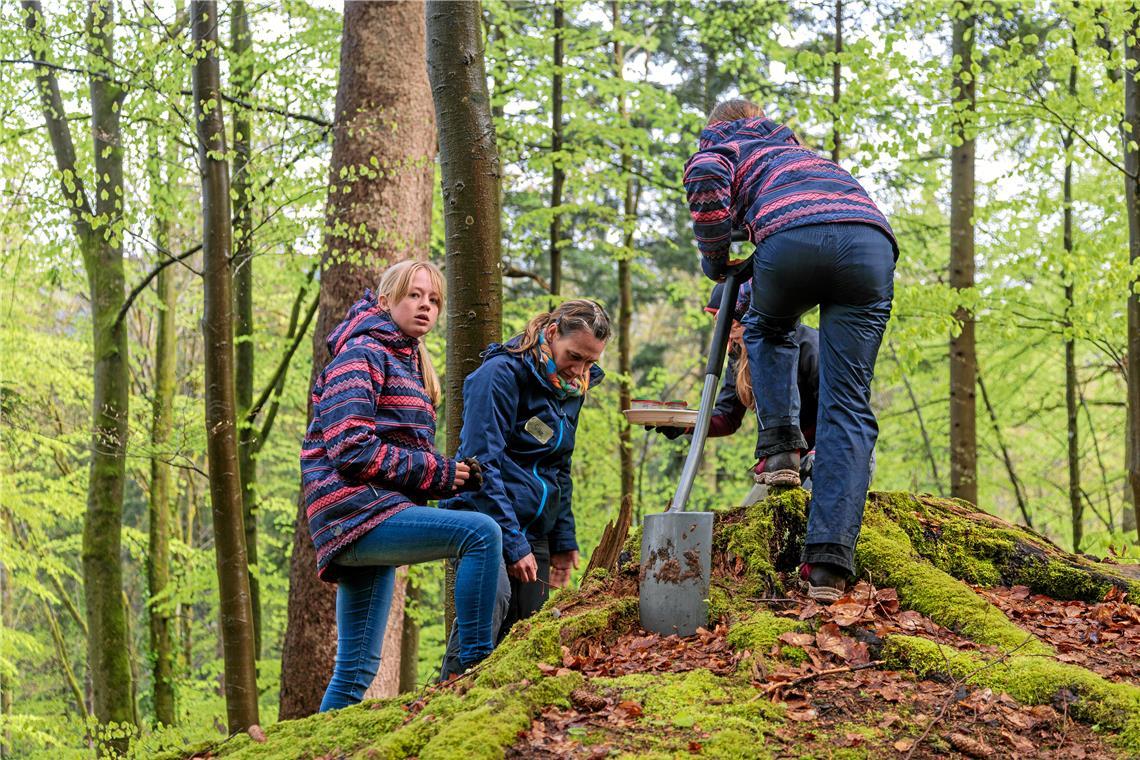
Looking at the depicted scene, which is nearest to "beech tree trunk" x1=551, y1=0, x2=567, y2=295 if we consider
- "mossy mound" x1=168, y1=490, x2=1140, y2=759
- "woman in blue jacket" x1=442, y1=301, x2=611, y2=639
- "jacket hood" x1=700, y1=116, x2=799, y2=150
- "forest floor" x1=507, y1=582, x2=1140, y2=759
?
"woman in blue jacket" x1=442, y1=301, x2=611, y2=639

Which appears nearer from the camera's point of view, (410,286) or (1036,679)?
(1036,679)

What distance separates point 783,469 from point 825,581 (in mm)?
728

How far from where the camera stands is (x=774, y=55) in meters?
12.0

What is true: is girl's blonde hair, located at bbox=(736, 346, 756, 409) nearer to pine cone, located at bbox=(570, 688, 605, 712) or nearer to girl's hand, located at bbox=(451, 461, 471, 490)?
girl's hand, located at bbox=(451, 461, 471, 490)

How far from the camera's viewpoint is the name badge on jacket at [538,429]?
4.36 metres

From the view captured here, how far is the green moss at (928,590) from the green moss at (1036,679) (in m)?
0.26

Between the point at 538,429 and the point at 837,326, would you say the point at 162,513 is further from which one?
the point at 837,326

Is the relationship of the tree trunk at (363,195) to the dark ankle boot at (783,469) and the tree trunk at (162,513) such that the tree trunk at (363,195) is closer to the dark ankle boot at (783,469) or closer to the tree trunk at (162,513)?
the dark ankle boot at (783,469)

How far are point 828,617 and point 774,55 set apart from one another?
392 inches

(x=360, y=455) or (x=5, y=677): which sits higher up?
(x=360, y=455)

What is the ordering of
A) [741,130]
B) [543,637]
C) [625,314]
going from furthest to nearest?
[625,314], [741,130], [543,637]

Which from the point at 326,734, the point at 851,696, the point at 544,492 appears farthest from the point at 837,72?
the point at 326,734

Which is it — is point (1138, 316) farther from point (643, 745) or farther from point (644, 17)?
point (644, 17)

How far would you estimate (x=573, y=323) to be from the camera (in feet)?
14.4
